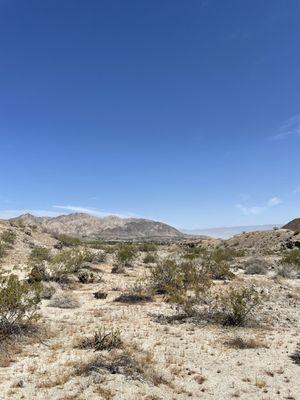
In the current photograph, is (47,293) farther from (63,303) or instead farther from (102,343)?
(102,343)

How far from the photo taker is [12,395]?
8891 mm

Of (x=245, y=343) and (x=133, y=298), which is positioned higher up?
(x=133, y=298)

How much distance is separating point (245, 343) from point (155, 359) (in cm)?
326

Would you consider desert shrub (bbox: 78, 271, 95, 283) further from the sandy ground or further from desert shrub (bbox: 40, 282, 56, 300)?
the sandy ground

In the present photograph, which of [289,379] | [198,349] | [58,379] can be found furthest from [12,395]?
[289,379]

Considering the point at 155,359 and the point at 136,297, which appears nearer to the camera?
the point at 155,359

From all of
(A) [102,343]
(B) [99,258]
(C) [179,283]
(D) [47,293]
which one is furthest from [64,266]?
(A) [102,343]

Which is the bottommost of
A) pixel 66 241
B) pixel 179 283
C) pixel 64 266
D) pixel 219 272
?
pixel 179 283

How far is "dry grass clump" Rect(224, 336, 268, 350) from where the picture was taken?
12812mm

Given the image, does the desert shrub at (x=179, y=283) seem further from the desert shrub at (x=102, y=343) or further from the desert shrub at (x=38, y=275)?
the desert shrub at (x=38, y=275)

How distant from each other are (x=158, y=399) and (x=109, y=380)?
139 cm

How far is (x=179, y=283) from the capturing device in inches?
771

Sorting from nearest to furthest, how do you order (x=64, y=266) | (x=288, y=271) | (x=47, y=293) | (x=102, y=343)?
(x=102, y=343) < (x=47, y=293) < (x=64, y=266) < (x=288, y=271)

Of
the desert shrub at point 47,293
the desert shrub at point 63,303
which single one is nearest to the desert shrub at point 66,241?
the desert shrub at point 47,293
